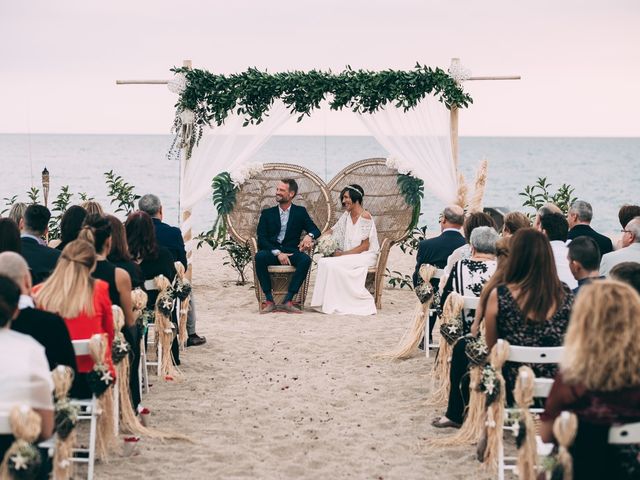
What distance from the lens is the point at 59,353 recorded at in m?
4.21

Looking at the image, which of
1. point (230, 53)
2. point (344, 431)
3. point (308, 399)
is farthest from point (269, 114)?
point (230, 53)

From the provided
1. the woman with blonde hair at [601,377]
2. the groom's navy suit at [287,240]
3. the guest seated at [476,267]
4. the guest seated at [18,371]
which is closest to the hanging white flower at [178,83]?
the groom's navy suit at [287,240]

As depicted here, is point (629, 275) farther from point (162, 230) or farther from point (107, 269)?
point (162, 230)

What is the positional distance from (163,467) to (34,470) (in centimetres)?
173

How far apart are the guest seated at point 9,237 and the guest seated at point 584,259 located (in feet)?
10.5

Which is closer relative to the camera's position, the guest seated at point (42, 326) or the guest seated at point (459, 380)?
the guest seated at point (42, 326)

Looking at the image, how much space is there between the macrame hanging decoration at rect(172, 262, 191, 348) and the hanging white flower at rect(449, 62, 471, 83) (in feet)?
13.6

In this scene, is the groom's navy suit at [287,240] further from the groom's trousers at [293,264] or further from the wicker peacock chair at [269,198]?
the wicker peacock chair at [269,198]

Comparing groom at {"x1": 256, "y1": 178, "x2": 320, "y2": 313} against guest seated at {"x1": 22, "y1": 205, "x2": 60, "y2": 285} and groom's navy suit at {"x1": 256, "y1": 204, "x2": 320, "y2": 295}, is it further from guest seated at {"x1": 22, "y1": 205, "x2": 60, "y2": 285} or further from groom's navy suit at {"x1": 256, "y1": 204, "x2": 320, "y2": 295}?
guest seated at {"x1": 22, "y1": 205, "x2": 60, "y2": 285}

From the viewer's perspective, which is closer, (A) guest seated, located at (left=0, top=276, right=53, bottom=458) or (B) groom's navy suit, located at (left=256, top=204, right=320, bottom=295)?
(A) guest seated, located at (left=0, top=276, right=53, bottom=458)

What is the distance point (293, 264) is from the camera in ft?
33.2

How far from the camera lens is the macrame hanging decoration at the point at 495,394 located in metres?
4.51

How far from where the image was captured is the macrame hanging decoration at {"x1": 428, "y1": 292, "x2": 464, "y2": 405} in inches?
236

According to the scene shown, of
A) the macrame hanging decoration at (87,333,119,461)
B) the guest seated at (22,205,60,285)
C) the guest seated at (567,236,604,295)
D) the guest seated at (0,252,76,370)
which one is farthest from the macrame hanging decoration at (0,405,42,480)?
the guest seated at (567,236,604,295)
